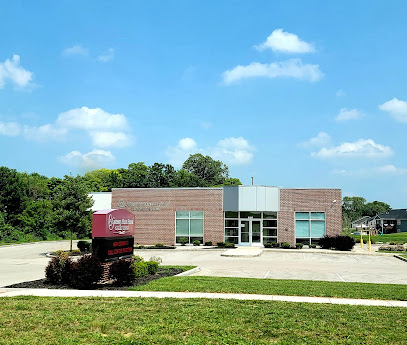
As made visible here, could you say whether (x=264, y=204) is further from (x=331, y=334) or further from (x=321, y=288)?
(x=331, y=334)

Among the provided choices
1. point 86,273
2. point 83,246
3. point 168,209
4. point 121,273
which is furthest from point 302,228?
point 86,273

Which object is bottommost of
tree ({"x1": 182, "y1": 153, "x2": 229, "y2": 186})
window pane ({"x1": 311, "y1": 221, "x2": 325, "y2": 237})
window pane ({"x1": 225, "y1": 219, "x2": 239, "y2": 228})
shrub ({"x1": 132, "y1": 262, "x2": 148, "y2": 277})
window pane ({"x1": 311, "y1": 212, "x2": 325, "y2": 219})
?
shrub ({"x1": 132, "y1": 262, "x2": 148, "y2": 277})

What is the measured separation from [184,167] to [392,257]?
86053 mm

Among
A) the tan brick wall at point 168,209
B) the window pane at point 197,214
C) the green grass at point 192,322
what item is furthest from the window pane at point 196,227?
the green grass at point 192,322

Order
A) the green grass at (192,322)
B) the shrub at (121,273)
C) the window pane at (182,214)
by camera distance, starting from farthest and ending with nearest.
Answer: the window pane at (182,214) < the shrub at (121,273) < the green grass at (192,322)

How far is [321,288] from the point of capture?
14562mm

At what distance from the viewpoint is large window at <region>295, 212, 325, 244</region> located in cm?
4015

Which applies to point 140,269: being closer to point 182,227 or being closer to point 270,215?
point 182,227

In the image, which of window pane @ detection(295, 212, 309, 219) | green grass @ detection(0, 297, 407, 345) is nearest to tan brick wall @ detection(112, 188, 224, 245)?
window pane @ detection(295, 212, 309, 219)

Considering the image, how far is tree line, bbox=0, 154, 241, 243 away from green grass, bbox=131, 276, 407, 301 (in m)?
18.1

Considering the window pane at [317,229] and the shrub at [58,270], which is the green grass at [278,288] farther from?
the window pane at [317,229]

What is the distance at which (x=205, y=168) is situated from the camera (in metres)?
114

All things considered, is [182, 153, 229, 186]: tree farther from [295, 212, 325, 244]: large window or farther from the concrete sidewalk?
the concrete sidewalk

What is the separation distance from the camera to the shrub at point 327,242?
38.2 meters
